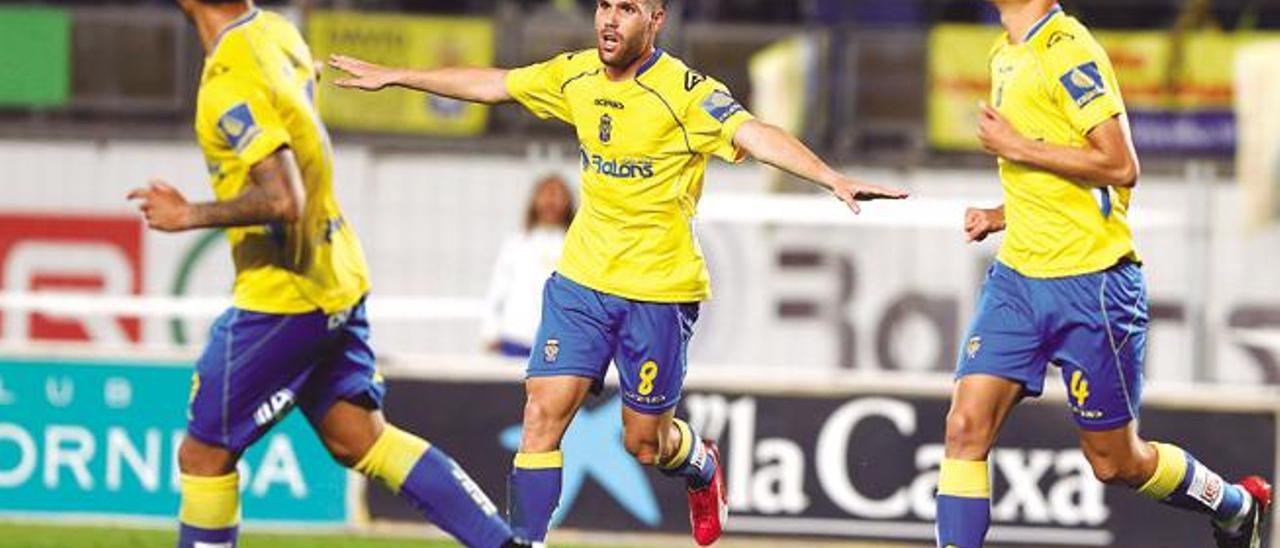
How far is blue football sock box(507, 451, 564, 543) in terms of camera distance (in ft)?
30.9

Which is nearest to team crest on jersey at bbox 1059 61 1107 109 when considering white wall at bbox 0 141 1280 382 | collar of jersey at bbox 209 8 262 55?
collar of jersey at bbox 209 8 262 55

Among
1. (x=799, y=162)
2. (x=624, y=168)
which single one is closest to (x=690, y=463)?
(x=624, y=168)

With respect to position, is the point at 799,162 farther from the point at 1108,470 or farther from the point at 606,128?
the point at 1108,470

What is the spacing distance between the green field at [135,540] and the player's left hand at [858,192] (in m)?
3.41

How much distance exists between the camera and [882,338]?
14719 millimetres

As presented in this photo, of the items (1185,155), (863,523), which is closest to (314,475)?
(863,523)

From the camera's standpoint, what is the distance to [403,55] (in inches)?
622

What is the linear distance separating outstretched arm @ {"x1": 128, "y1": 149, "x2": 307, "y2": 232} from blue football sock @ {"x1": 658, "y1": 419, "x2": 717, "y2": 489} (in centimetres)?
190

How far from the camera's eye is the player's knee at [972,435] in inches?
361

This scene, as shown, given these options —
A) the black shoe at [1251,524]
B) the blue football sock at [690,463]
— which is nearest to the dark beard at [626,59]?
the blue football sock at [690,463]

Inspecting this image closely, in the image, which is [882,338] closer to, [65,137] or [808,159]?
[65,137]

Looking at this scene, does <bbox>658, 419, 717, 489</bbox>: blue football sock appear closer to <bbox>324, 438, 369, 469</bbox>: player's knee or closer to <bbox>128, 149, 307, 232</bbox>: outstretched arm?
<bbox>324, 438, 369, 469</bbox>: player's knee

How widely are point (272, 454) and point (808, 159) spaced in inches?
151

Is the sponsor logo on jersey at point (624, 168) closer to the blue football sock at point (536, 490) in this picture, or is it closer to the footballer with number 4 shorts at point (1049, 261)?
the blue football sock at point (536, 490)
